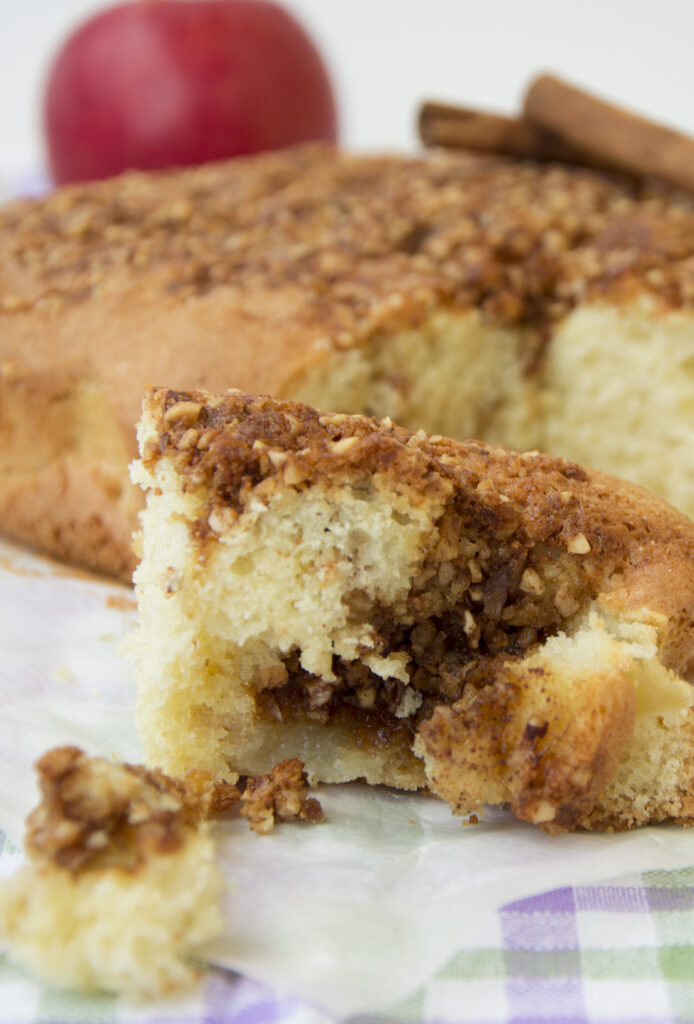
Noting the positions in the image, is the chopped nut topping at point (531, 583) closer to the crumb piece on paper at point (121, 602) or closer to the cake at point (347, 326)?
the cake at point (347, 326)

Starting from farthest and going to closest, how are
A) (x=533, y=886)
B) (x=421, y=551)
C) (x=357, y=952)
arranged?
(x=421, y=551), (x=533, y=886), (x=357, y=952)

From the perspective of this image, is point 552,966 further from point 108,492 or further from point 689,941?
point 108,492

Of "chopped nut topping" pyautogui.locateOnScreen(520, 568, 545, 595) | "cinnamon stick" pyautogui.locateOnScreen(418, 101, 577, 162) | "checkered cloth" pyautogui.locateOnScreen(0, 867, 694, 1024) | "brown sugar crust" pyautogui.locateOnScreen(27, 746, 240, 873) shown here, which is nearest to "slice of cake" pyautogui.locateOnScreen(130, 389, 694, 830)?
"chopped nut topping" pyautogui.locateOnScreen(520, 568, 545, 595)

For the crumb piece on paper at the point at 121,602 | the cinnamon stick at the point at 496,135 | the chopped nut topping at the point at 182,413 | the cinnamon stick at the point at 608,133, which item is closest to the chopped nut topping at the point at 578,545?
the chopped nut topping at the point at 182,413

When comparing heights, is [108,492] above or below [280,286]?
below

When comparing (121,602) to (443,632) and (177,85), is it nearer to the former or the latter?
(443,632)

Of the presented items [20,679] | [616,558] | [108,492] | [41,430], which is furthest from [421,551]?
[41,430]

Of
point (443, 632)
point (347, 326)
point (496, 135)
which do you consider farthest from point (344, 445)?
point (496, 135)

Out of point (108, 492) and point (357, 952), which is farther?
point (108, 492)

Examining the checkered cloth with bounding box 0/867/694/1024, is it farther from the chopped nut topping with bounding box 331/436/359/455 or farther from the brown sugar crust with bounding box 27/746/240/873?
the chopped nut topping with bounding box 331/436/359/455
